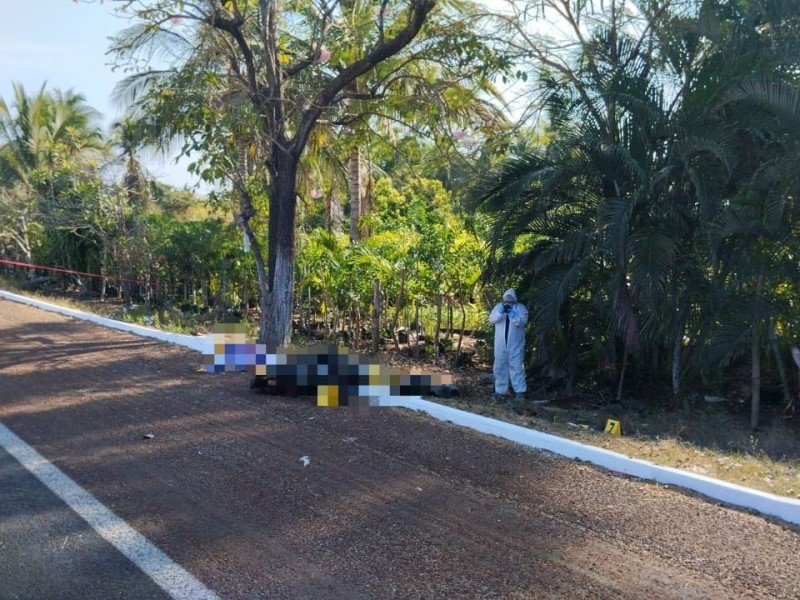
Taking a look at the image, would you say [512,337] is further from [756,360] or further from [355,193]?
[355,193]

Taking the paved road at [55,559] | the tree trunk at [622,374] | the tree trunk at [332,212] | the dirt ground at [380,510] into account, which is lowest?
the paved road at [55,559]

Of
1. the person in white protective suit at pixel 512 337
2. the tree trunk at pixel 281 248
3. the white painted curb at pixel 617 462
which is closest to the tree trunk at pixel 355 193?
the tree trunk at pixel 281 248

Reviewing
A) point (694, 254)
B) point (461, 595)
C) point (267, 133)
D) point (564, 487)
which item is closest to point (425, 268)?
point (267, 133)

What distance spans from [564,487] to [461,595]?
2034mm

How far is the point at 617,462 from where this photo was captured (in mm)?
6406

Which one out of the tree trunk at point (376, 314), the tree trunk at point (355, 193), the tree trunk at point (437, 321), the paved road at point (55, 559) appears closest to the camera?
the paved road at point (55, 559)

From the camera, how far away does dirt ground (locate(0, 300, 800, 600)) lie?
431cm

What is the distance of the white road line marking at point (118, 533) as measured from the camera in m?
4.18

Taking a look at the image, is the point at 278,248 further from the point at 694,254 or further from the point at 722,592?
the point at 722,592

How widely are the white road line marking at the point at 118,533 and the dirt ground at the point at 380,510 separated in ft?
0.26

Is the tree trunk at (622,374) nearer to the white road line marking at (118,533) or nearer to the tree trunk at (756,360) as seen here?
the tree trunk at (756,360)

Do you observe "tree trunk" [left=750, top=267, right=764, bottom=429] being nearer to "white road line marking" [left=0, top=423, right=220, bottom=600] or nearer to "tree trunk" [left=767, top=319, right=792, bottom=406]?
"tree trunk" [left=767, top=319, right=792, bottom=406]

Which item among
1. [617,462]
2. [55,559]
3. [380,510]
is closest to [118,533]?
[55,559]

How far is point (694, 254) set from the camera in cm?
919
